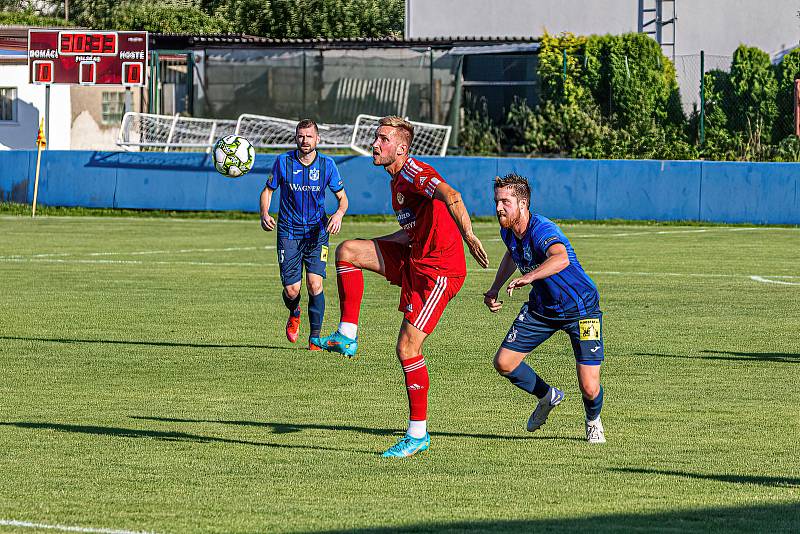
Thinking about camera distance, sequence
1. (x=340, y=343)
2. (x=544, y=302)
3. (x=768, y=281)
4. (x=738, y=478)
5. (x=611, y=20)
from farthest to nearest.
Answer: (x=611, y=20), (x=768, y=281), (x=340, y=343), (x=544, y=302), (x=738, y=478)

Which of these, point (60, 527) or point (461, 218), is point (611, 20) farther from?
point (60, 527)

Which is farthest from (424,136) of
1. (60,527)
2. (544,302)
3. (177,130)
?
(60,527)

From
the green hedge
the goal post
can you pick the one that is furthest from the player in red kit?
the goal post

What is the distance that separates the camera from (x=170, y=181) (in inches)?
1324

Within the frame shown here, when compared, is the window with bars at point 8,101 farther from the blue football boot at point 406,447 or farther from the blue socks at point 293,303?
the blue football boot at point 406,447

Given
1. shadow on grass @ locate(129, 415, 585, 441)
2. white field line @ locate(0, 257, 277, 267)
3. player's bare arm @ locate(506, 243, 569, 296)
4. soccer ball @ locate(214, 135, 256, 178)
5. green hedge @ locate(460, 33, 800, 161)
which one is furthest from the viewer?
green hedge @ locate(460, 33, 800, 161)

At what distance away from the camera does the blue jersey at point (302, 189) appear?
45.9ft

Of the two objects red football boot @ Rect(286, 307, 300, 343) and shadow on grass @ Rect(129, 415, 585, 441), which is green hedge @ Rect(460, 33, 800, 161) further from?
shadow on grass @ Rect(129, 415, 585, 441)

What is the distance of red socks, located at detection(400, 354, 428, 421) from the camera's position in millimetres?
8617

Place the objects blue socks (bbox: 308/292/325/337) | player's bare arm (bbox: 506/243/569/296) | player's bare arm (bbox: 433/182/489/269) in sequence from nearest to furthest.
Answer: player's bare arm (bbox: 506/243/569/296)
player's bare arm (bbox: 433/182/489/269)
blue socks (bbox: 308/292/325/337)

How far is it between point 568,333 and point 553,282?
366 millimetres

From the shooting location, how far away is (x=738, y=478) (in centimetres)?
788

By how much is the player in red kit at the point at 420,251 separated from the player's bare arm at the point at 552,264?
1.20 ft

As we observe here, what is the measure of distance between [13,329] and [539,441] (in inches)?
288
